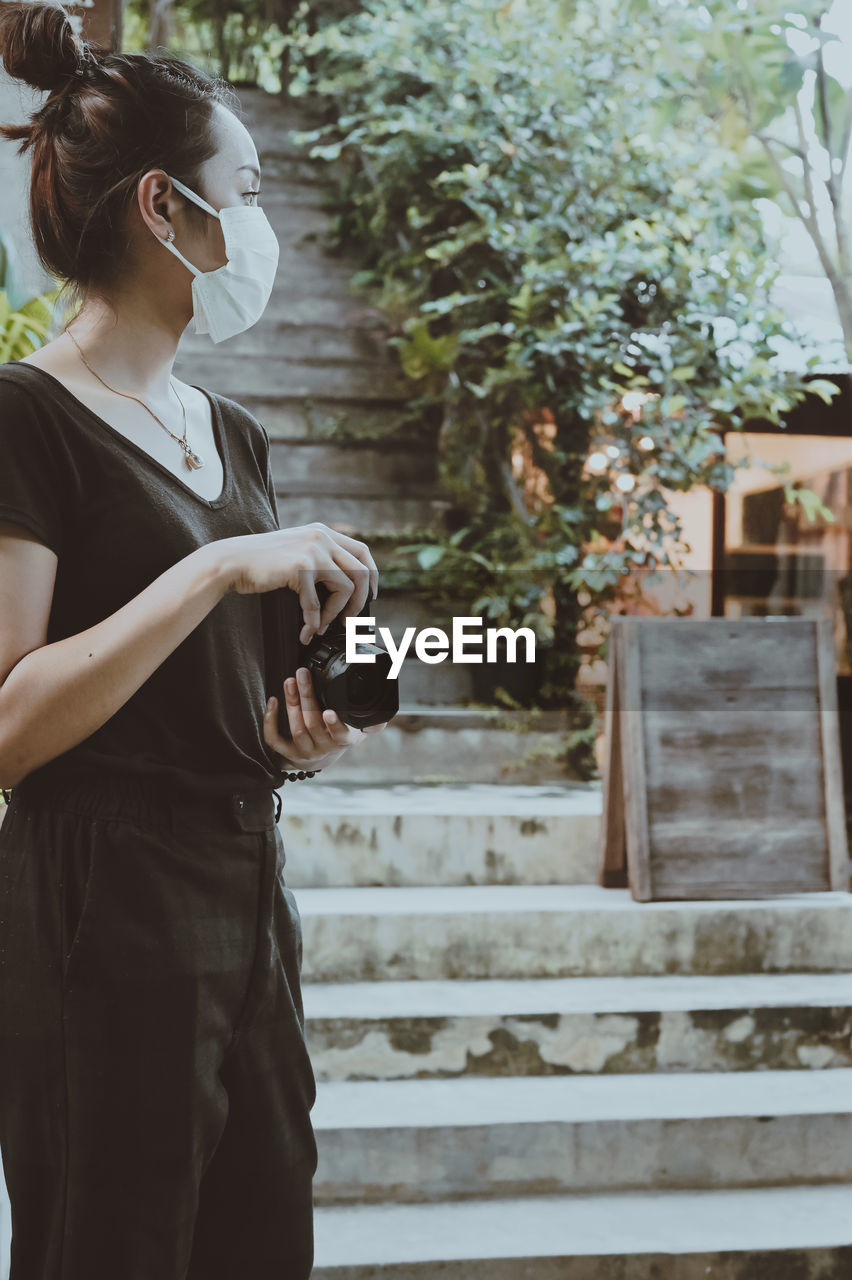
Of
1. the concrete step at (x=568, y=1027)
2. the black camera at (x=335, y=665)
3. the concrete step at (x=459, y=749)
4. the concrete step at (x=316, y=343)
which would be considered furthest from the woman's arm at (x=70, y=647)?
→ the concrete step at (x=316, y=343)

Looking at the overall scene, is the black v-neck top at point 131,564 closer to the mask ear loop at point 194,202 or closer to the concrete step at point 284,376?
the mask ear loop at point 194,202

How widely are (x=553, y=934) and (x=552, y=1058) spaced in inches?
9.4

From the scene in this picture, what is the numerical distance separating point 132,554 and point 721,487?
7.36 ft

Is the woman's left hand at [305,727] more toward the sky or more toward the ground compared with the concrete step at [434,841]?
more toward the sky

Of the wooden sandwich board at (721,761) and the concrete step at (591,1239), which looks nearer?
the concrete step at (591,1239)

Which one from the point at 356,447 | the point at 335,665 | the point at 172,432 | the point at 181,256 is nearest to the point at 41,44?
the point at 181,256

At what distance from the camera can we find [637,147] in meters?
2.88

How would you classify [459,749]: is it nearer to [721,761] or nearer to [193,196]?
[721,761]

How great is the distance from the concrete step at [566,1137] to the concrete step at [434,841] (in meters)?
0.45

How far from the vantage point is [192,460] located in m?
0.90

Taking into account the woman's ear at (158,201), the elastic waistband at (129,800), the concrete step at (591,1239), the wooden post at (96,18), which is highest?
the wooden post at (96,18)

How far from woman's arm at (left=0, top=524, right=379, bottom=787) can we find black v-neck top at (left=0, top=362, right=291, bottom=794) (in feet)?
0.11

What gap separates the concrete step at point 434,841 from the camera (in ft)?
7.52

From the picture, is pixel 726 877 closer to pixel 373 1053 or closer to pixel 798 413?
pixel 373 1053
